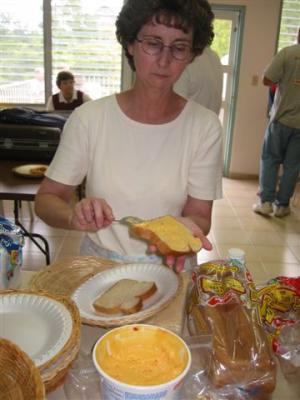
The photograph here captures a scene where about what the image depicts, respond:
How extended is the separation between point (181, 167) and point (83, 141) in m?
0.30

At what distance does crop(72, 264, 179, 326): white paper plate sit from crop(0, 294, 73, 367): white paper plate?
79 millimetres

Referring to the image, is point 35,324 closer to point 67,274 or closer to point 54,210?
point 67,274

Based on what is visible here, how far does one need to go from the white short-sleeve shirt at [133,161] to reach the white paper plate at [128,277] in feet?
0.72

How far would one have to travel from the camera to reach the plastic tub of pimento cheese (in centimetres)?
57

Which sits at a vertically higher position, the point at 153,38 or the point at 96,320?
the point at 153,38

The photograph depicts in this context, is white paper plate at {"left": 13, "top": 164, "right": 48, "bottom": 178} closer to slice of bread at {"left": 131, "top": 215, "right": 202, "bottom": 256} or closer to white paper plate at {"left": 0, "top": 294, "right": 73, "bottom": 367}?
slice of bread at {"left": 131, "top": 215, "right": 202, "bottom": 256}

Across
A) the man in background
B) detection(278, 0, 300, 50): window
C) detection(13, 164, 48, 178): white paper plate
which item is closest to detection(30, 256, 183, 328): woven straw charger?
detection(13, 164, 48, 178): white paper plate

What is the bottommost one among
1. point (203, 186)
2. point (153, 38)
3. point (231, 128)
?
point (231, 128)

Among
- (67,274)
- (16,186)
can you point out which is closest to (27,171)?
(16,186)

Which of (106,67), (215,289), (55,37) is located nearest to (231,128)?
(106,67)

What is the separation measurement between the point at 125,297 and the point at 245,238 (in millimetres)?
2625

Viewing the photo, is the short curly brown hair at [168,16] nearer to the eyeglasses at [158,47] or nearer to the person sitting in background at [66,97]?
the eyeglasses at [158,47]

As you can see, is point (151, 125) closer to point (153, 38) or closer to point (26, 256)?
point (153, 38)

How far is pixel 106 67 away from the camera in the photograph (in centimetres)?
492
